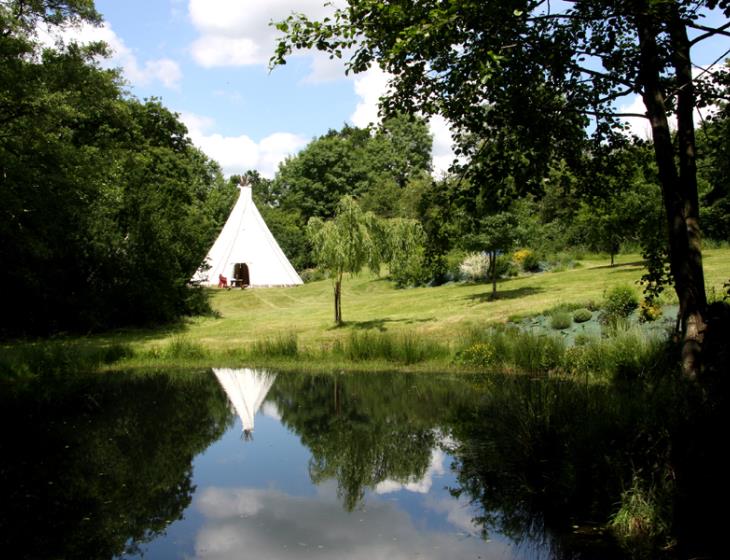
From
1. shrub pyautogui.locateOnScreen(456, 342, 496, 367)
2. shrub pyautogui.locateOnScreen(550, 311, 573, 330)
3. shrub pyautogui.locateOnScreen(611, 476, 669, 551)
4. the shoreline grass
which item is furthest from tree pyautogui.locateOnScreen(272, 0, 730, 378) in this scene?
shrub pyautogui.locateOnScreen(550, 311, 573, 330)

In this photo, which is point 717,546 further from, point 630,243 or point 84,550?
point 630,243

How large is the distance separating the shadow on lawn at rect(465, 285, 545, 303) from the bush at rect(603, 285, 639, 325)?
4.75m

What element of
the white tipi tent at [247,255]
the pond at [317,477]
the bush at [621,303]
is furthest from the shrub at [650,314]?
the white tipi tent at [247,255]

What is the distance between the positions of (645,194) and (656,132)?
13.4 m

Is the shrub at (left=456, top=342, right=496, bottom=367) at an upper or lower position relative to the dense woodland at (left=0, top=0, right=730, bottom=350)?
lower

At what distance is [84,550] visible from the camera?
4887 millimetres

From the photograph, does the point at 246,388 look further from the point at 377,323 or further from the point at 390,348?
the point at 377,323

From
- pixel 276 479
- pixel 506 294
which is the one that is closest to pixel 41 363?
pixel 276 479

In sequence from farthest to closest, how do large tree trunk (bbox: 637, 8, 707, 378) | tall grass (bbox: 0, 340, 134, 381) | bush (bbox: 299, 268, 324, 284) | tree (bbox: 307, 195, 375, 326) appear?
bush (bbox: 299, 268, 324, 284), tree (bbox: 307, 195, 375, 326), tall grass (bbox: 0, 340, 134, 381), large tree trunk (bbox: 637, 8, 707, 378)

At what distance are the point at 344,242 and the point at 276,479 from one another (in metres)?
10.1

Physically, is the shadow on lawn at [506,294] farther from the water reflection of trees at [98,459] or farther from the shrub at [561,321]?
the water reflection of trees at [98,459]

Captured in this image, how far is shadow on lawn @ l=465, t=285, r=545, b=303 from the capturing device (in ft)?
61.0

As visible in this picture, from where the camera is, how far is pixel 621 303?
13273 millimetres

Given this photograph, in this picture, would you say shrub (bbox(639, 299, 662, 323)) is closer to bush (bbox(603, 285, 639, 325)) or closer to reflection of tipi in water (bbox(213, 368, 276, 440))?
bush (bbox(603, 285, 639, 325))
